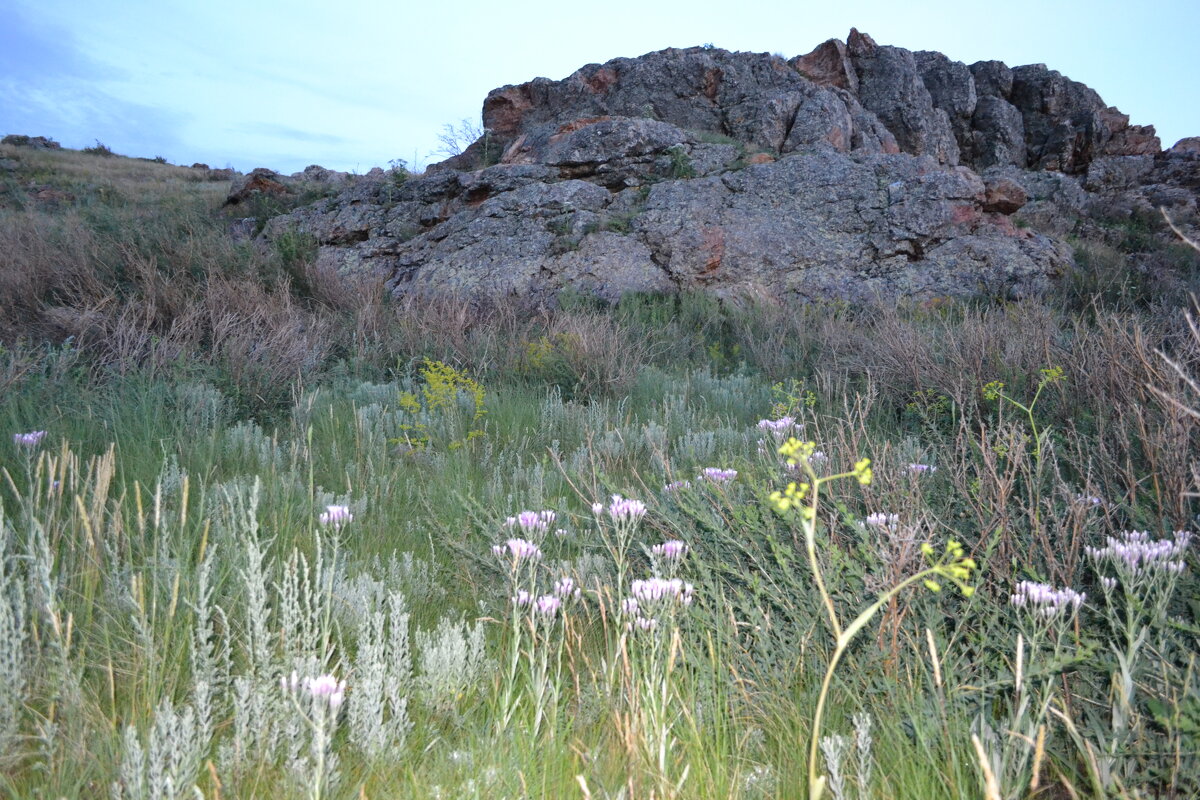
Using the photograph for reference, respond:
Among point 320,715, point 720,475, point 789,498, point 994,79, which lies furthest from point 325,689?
point 994,79

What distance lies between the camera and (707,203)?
11320mm

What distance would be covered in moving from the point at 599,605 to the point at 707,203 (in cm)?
1026

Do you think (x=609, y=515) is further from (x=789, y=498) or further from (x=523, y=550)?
(x=789, y=498)

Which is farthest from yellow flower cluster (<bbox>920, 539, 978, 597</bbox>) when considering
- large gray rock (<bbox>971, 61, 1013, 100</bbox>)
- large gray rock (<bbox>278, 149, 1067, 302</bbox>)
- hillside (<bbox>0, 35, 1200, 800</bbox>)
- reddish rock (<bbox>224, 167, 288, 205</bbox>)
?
large gray rock (<bbox>971, 61, 1013, 100</bbox>)

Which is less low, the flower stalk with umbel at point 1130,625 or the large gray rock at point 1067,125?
the large gray rock at point 1067,125

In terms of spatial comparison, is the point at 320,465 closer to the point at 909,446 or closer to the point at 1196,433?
the point at 909,446

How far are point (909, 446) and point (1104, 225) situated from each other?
15.4m

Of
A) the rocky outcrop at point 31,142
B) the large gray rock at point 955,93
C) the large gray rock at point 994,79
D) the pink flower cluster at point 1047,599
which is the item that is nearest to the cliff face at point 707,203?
the large gray rock at point 955,93

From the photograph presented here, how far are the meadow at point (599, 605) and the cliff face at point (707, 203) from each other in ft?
20.4

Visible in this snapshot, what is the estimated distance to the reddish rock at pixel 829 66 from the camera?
61.1ft

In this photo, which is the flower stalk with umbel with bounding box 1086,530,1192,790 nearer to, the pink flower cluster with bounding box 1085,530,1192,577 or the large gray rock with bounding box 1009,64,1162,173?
the pink flower cluster with bounding box 1085,530,1192,577

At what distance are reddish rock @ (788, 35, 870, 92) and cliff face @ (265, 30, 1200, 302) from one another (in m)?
0.18

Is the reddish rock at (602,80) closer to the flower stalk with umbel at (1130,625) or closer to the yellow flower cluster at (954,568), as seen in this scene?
the flower stalk with umbel at (1130,625)

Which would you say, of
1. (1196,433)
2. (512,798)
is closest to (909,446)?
(1196,433)
